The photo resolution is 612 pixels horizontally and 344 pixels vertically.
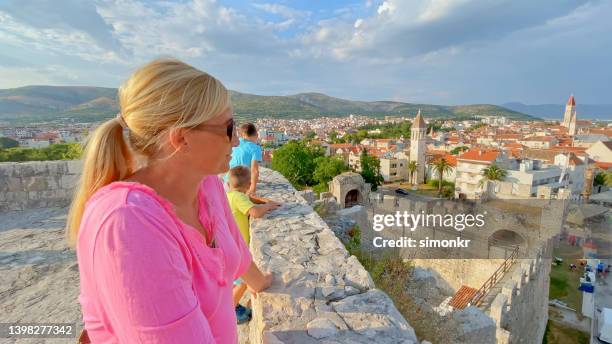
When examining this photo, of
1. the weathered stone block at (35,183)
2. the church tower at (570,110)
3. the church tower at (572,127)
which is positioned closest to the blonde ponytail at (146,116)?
the weathered stone block at (35,183)

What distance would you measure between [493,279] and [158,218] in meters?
9.84

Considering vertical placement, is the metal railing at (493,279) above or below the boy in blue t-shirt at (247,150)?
below

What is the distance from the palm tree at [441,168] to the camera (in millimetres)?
36594

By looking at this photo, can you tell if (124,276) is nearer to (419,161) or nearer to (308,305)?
(308,305)

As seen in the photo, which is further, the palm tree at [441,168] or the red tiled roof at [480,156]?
the palm tree at [441,168]

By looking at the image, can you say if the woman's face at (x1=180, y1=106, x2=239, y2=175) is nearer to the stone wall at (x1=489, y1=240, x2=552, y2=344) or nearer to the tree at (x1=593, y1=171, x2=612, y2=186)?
the stone wall at (x1=489, y1=240, x2=552, y2=344)

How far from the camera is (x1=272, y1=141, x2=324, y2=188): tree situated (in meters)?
33.7

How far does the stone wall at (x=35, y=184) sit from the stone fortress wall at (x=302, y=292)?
1.23 meters

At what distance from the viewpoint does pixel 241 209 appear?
284 centimetres

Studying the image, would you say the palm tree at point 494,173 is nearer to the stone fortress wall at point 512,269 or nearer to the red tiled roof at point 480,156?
the red tiled roof at point 480,156

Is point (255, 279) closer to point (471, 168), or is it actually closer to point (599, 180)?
point (471, 168)

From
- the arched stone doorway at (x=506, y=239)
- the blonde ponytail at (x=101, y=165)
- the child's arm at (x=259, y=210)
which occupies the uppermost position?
the blonde ponytail at (x=101, y=165)

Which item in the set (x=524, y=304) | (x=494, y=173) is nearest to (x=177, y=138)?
(x=524, y=304)

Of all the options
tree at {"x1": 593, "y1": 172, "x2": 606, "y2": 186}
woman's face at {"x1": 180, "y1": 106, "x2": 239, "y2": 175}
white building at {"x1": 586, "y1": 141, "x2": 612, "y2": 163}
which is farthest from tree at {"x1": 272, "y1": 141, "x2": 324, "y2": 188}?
white building at {"x1": 586, "y1": 141, "x2": 612, "y2": 163}
